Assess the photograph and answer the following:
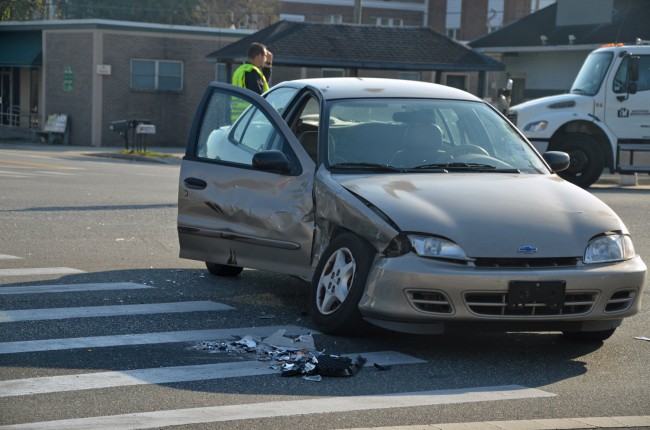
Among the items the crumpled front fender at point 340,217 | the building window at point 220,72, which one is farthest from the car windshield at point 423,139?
the building window at point 220,72

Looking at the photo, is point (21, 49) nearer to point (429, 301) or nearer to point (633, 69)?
point (633, 69)

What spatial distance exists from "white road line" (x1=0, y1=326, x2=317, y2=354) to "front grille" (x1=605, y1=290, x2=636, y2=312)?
188 centimetres

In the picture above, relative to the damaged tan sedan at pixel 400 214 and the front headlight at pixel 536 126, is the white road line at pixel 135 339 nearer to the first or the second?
the damaged tan sedan at pixel 400 214

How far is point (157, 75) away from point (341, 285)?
3923cm

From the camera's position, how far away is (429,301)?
6816mm

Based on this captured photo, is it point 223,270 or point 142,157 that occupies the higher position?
point 223,270

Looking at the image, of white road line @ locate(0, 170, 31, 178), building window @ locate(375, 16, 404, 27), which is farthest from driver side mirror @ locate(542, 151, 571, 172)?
building window @ locate(375, 16, 404, 27)

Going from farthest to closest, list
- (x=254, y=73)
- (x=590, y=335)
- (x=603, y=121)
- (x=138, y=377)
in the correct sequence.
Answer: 1. (x=603, y=121)
2. (x=254, y=73)
3. (x=590, y=335)
4. (x=138, y=377)

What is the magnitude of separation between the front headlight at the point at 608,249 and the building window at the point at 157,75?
129 feet

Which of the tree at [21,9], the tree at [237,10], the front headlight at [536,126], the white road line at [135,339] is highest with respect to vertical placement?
the tree at [237,10]

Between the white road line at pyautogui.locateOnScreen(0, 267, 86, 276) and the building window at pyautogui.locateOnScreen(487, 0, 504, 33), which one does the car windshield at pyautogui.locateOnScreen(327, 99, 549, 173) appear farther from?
the building window at pyautogui.locateOnScreen(487, 0, 504, 33)

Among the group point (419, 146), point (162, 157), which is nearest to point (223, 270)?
point (419, 146)

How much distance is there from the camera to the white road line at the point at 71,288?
891 centimetres

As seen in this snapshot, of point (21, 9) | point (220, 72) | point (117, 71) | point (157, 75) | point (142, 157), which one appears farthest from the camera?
point (21, 9)
